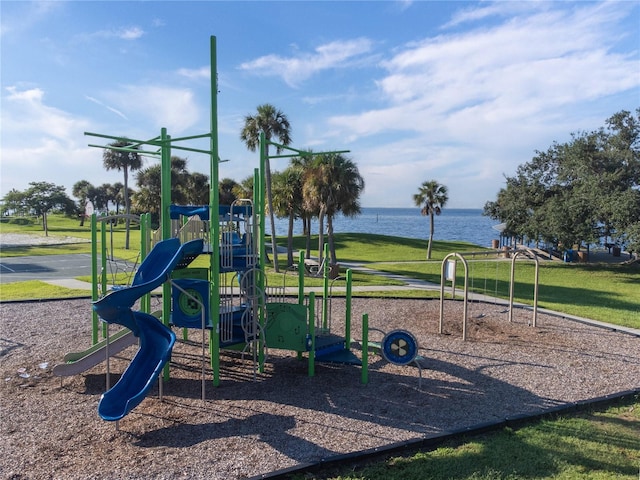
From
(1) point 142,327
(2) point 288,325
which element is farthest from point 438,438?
(1) point 142,327

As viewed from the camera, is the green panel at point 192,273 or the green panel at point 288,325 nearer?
the green panel at point 288,325

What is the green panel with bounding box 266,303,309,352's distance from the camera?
8.16 meters

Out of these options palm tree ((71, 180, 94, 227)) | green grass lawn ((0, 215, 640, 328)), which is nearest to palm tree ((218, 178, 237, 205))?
green grass lawn ((0, 215, 640, 328))

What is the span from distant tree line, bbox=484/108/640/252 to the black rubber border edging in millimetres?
17414

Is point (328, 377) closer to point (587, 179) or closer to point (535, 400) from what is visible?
point (535, 400)

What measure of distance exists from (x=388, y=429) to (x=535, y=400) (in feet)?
8.81

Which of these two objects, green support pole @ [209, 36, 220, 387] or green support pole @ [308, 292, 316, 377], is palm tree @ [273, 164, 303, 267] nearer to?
green support pole @ [308, 292, 316, 377]

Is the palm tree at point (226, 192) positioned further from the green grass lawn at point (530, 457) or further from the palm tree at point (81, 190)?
the palm tree at point (81, 190)

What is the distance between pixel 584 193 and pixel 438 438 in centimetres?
2361

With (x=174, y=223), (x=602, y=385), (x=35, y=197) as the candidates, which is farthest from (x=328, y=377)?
(x=35, y=197)

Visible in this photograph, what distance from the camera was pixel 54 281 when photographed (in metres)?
19.7

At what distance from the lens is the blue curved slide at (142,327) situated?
6.29 metres

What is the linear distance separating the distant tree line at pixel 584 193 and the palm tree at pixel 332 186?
38.0 ft

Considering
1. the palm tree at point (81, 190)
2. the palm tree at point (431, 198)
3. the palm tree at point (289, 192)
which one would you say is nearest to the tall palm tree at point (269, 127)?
the palm tree at point (289, 192)
